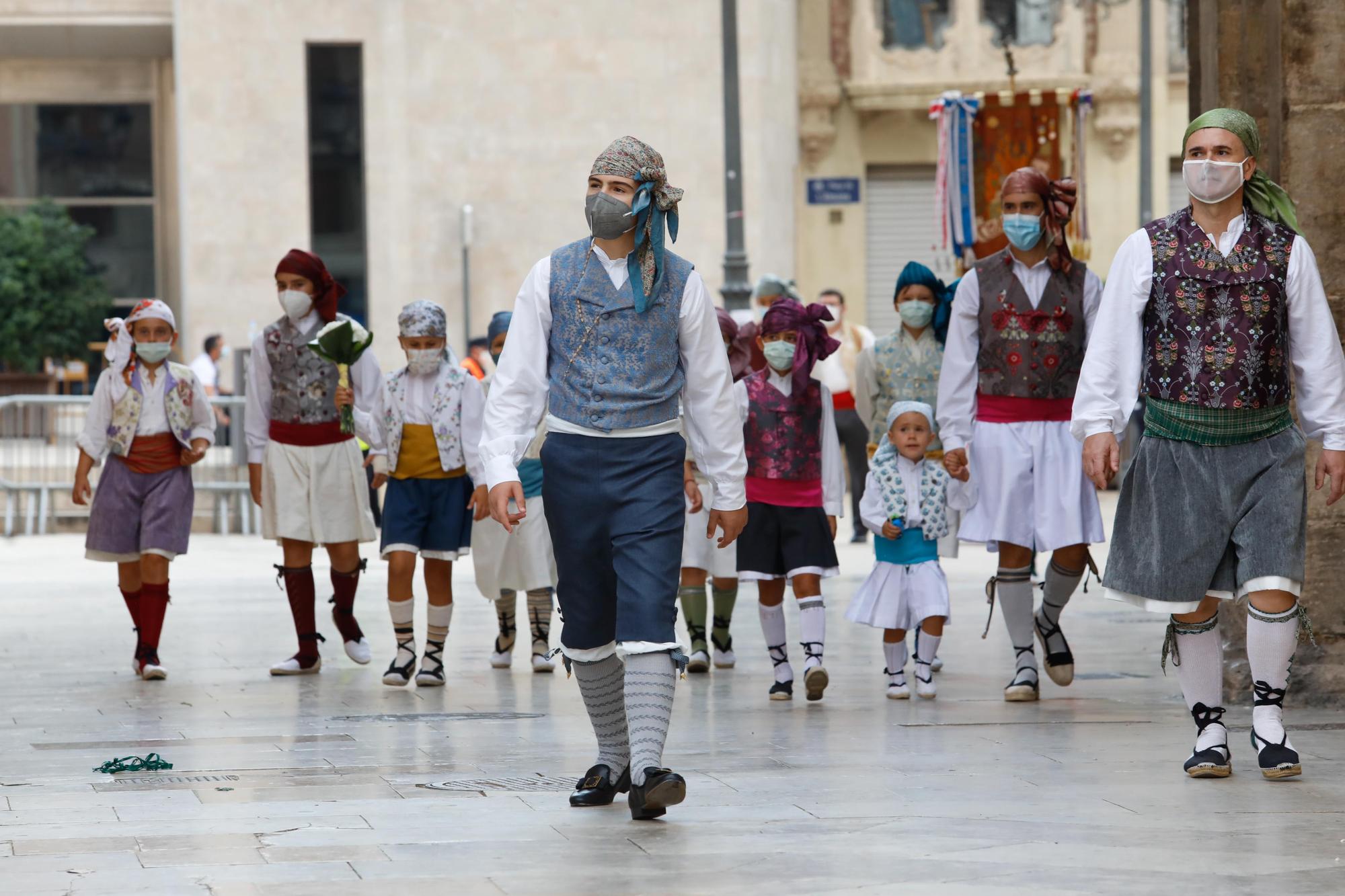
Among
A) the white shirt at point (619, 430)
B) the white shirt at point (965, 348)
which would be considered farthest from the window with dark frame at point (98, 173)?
the white shirt at point (619, 430)

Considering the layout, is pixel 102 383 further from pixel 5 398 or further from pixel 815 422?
pixel 5 398

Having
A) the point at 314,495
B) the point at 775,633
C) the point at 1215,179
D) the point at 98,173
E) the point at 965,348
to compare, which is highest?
the point at 98,173

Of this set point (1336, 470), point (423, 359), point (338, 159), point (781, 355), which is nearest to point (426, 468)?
point (423, 359)

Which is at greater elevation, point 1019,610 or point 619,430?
point 619,430

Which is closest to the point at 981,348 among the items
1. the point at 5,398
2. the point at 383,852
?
the point at 383,852

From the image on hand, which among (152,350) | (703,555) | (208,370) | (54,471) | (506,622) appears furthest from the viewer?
(208,370)

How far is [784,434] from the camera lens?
9695mm

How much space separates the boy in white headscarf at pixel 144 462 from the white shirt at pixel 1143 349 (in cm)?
502

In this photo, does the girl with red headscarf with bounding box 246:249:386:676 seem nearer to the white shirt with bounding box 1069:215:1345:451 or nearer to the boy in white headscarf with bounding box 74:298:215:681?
the boy in white headscarf with bounding box 74:298:215:681

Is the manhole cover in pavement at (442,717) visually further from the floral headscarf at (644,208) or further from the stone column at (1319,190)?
the stone column at (1319,190)

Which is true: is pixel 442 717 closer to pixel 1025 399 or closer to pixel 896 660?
pixel 896 660

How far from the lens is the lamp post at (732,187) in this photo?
1784 cm

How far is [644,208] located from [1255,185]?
6.88ft

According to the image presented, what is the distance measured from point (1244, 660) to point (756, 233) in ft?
71.2
